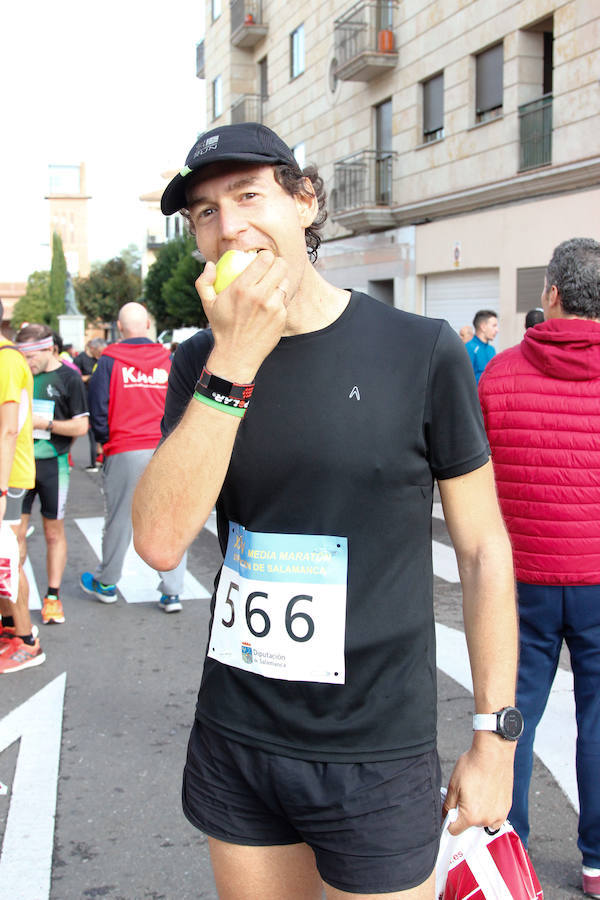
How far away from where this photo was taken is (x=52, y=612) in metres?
6.44

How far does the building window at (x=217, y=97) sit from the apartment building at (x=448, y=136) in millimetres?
6438

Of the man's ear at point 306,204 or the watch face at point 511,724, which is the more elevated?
the man's ear at point 306,204

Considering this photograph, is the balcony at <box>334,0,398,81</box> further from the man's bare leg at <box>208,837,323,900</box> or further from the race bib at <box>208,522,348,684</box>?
the man's bare leg at <box>208,837,323,900</box>

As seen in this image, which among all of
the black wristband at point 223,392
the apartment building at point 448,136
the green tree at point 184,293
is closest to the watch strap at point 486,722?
the black wristband at point 223,392

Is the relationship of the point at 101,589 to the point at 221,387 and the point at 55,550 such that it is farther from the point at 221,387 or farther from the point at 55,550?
the point at 221,387

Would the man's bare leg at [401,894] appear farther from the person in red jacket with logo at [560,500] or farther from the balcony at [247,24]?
the balcony at [247,24]

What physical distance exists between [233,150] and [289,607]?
0.90m

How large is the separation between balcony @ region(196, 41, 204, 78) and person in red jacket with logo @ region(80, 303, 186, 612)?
35633 millimetres

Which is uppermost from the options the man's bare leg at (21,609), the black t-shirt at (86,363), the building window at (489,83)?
the building window at (489,83)

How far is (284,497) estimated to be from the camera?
5.91 feet

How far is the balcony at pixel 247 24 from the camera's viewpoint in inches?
1211

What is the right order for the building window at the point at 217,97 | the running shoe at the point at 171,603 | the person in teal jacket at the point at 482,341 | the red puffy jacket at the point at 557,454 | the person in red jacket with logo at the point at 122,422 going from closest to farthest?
the red puffy jacket at the point at 557,454 → the running shoe at the point at 171,603 → the person in red jacket with logo at the point at 122,422 → the person in teal jacket at the point at 482,341 → the building window at the point at 217,97

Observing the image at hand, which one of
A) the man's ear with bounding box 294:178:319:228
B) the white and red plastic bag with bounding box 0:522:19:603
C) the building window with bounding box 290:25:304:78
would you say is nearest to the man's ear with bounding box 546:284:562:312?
the man's ear with bounding box 294:178:319:228

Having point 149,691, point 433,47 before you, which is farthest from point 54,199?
point 149,691
